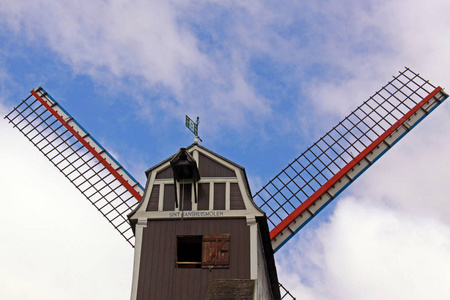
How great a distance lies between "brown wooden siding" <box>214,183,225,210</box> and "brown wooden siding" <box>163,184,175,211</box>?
155 cm

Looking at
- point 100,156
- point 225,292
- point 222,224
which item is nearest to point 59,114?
point 100,156

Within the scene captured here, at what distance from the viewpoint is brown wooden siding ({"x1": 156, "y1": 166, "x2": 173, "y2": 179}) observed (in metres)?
22.0

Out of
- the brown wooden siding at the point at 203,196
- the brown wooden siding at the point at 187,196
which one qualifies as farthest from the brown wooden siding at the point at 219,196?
the brown wooden siding at the point at 187,196

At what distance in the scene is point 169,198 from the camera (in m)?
21.6

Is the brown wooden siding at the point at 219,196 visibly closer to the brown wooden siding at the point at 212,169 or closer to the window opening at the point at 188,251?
the brown wooden siding at the point at 212,169

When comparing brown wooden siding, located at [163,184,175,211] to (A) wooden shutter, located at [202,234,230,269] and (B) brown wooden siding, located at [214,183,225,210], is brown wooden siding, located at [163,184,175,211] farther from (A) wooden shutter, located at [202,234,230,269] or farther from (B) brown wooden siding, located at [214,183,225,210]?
(A) wooden shutter, located at [202,234,230,269]

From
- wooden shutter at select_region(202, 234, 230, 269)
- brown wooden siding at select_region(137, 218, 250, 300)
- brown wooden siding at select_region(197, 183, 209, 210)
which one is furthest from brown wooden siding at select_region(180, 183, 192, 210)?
wooden shutter at select_region(202, 234, 230, 269)

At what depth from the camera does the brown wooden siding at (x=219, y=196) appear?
21.3 metres

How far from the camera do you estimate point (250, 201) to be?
21.2 metres

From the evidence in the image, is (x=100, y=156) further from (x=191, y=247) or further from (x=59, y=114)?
(x=191, y=247)

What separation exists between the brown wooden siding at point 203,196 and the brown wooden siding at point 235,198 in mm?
883

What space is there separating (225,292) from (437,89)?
17.1 metres

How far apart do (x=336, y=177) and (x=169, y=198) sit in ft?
29.5

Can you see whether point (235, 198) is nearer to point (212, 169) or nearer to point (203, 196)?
point (203, 196)
